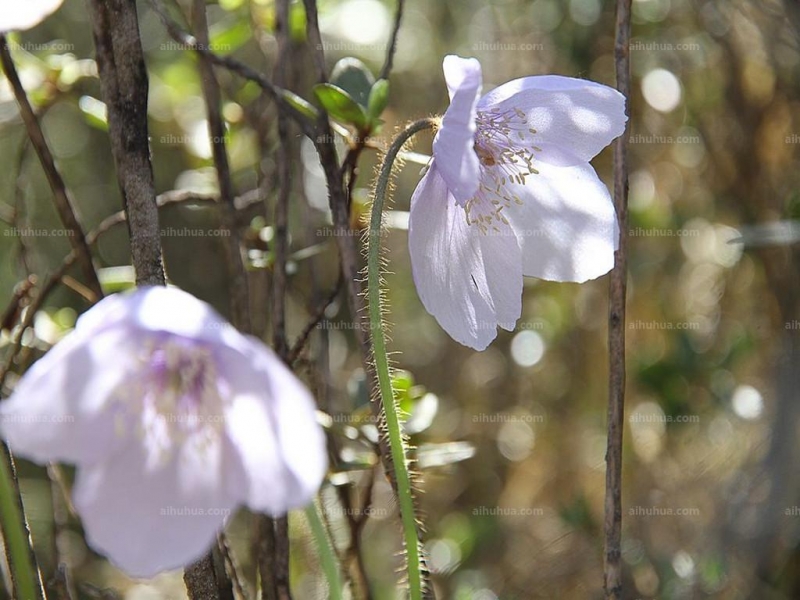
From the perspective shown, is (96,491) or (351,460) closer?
(96,491)

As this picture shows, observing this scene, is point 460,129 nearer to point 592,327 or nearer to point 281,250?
point 281,250

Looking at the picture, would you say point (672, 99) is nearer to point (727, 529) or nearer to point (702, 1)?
point (702, 1)

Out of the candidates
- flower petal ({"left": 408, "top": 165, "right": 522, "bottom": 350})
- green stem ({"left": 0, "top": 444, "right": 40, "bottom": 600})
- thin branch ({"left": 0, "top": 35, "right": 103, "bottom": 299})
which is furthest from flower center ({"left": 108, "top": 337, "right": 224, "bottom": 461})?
thin branch ({"left": 0, "top": 35, "right": 103, "bottom": 299})

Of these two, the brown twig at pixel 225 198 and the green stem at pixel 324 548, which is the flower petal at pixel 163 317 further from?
the brown twig at pixel 225 198

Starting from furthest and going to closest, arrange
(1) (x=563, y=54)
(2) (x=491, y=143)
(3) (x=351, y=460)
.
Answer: (1) (x=563, y=54) < (3) (x=351, y=460) < (2) (x=491, y=143)

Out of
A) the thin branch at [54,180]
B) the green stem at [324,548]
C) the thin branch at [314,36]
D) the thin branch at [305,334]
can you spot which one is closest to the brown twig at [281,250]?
the thin branch at [305,334]

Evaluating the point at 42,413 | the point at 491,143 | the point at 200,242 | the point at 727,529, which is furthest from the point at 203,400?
the point at 200,242
